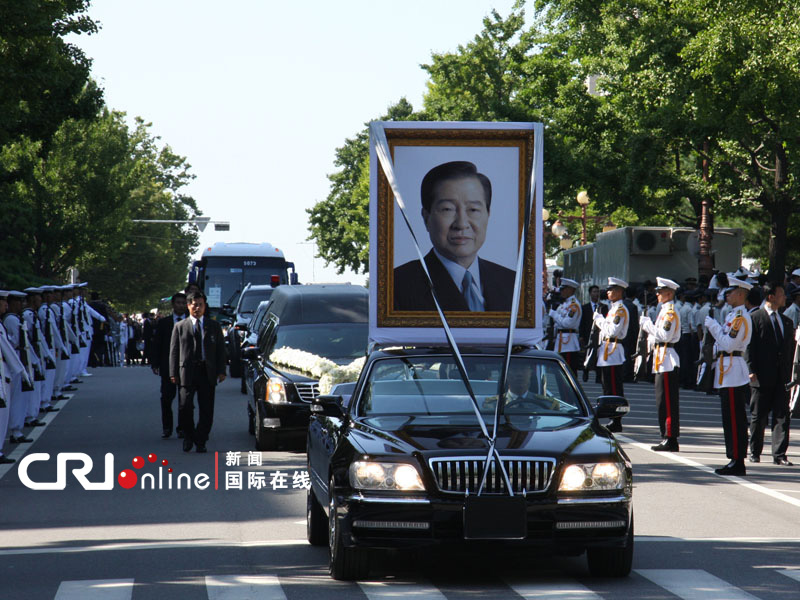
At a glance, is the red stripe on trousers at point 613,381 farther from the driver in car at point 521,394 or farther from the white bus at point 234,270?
the white bus at point 234,270

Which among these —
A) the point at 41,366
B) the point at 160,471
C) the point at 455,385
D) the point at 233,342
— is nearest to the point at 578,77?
the point at 233,342

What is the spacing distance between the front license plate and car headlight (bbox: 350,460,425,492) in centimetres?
32

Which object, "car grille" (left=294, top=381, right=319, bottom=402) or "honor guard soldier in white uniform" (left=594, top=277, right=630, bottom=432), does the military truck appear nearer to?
"honor guard soldier in white uniform" (left=594, top=277, right=630, bottom=432)

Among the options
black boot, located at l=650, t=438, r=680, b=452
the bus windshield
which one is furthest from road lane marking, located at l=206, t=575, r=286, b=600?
the bus windshield

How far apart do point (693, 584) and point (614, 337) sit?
431 inches

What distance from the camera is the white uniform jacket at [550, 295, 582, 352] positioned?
24984 mm

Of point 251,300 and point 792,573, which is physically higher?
point 251,300

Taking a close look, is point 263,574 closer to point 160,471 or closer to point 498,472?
point 498,472

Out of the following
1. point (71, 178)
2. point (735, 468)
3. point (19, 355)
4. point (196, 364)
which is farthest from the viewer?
point (71, 178)

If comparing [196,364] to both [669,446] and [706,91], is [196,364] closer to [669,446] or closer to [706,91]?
[669,446]

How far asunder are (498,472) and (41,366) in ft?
42.3

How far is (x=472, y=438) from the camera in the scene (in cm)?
800

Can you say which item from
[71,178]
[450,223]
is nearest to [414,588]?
[450,223]

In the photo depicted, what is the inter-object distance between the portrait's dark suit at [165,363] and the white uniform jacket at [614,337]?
581 cm
